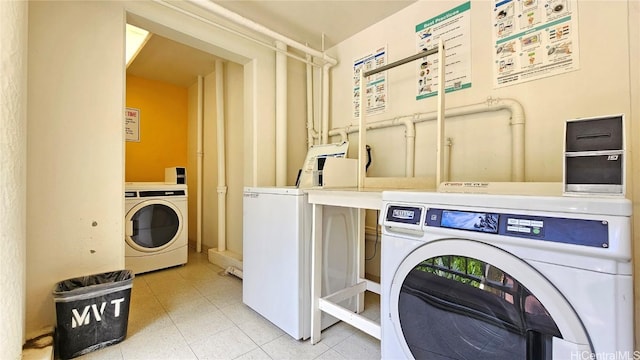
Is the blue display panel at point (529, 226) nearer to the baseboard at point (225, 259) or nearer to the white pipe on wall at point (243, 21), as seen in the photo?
the white pipe on wall at point (243, 21)

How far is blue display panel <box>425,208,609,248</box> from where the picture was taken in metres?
0.61

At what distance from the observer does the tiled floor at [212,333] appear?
140 cm

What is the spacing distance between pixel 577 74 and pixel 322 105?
1823 millimetres

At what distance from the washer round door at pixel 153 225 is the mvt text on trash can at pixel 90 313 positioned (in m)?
1.22

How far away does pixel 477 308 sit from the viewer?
2.57 feet

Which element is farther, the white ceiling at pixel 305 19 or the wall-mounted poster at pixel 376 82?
the wall-mounted poster at pixel 376 82

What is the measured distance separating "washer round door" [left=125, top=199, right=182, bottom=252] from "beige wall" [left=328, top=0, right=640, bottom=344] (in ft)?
6.57

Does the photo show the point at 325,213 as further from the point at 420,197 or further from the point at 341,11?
the point at 341,11

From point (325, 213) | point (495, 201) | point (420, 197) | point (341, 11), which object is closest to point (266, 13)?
point (341, 11)

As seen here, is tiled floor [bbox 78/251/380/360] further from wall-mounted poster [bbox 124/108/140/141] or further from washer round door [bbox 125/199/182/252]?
wall-mounted poster [bbox 124/108/140/141]

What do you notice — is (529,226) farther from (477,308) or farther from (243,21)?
(243,21)

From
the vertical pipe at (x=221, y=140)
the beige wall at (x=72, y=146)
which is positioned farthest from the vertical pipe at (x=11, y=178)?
the vertical pipe at (x=221, y=140)

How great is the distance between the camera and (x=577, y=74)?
1.36 m

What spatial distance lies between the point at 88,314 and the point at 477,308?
183 centimetres
